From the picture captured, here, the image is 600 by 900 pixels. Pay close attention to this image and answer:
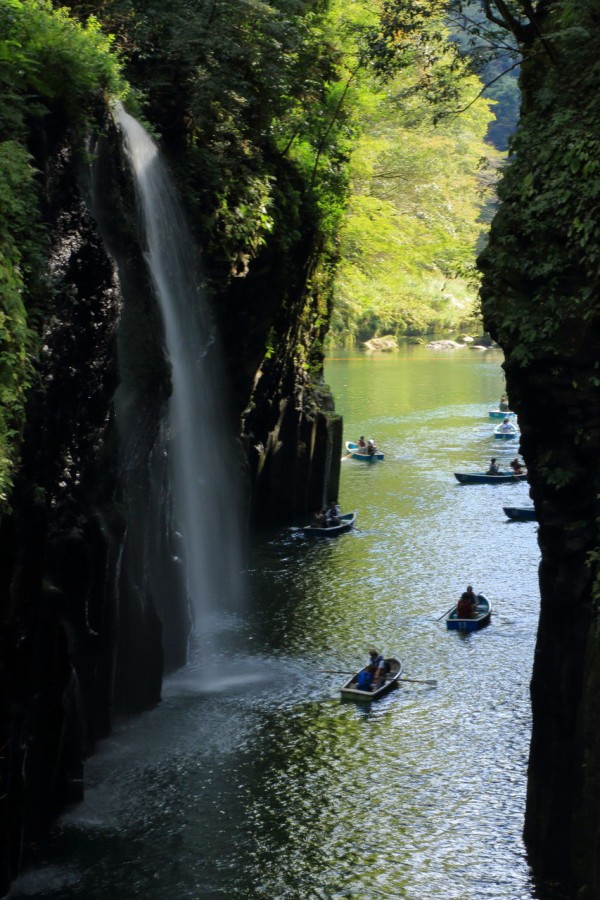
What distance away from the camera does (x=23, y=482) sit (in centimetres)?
1577

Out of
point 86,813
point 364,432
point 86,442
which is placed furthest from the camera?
point 364,432

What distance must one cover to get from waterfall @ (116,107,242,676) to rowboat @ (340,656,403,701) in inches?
177

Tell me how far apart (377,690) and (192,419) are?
9.54 meters

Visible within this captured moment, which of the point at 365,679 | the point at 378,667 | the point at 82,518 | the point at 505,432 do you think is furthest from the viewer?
the point at 505,432

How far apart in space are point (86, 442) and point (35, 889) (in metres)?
7.51

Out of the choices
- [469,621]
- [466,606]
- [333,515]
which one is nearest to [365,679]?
[469,621]

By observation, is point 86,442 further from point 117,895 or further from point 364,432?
point 364,432

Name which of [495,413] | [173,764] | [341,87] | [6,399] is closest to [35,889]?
[173,764]

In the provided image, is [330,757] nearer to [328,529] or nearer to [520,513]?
[328,529]

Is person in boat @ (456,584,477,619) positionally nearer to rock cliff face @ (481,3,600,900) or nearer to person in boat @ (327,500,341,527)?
person in boat @ (327,500,341,527)

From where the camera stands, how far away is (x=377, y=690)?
23.5 meters

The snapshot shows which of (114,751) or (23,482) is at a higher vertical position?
(23,482)

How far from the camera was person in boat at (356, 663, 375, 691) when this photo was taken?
23.7 m

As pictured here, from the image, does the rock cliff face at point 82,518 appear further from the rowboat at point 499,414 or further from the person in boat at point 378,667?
the rowboat at point 499,414
